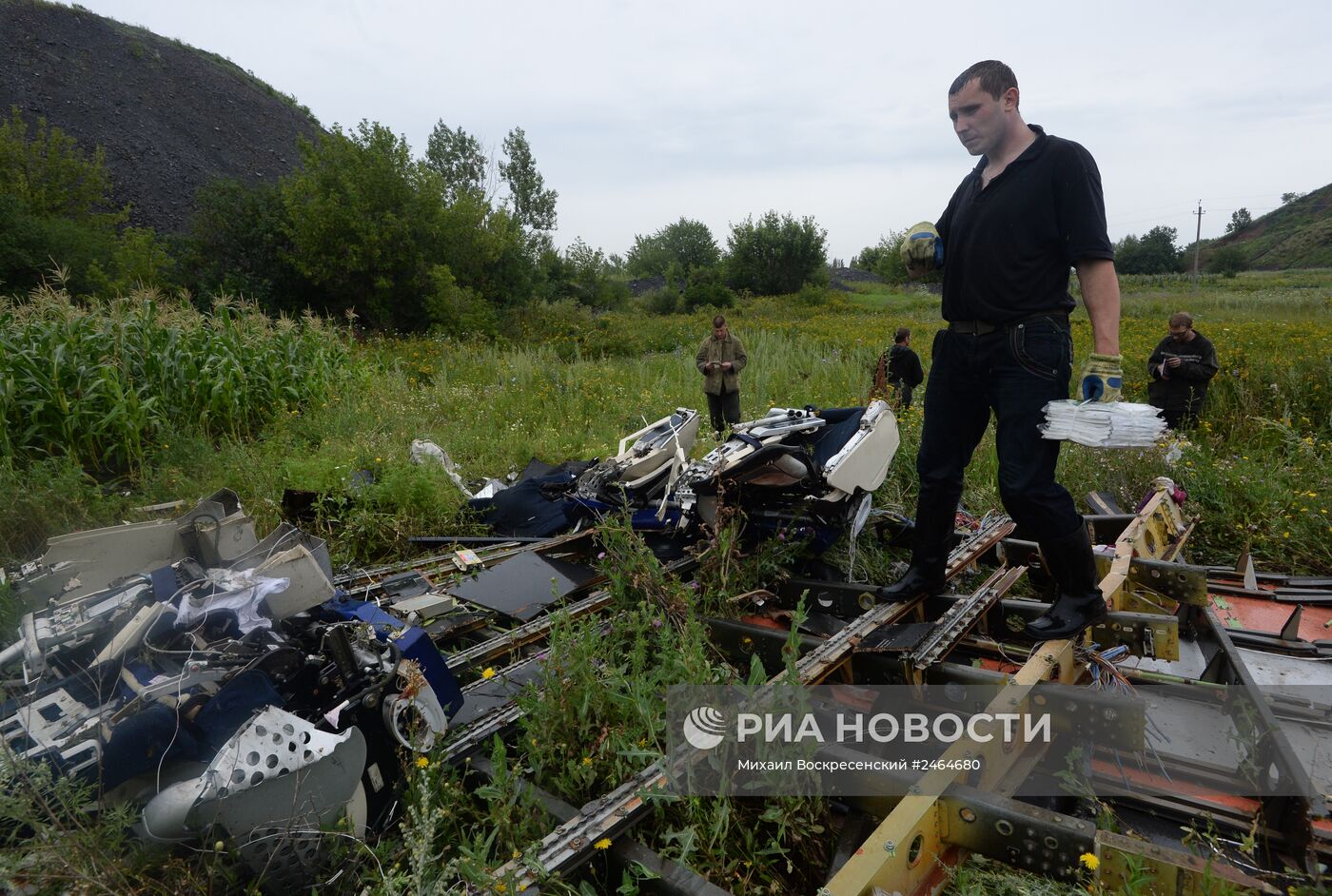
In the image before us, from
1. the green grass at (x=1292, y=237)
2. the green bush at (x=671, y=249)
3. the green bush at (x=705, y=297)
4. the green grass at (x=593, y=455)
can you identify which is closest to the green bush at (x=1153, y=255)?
the green grass at (x=1292, y=237)

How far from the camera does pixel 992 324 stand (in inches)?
115

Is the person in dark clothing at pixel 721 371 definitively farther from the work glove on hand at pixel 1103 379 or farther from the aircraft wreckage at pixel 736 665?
the work glove on hand at pixel 1103 379

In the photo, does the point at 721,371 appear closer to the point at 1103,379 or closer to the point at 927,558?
the point at 927,558

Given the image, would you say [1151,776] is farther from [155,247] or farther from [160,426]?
[155,247]

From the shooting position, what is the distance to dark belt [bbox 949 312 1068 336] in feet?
9.25

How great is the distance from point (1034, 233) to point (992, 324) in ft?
1.25

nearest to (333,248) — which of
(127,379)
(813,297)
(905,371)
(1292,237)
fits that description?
(127,379)

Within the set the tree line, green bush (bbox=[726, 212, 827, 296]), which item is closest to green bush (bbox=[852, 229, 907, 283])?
green bush (bbox=[726, 212, 827, 296])

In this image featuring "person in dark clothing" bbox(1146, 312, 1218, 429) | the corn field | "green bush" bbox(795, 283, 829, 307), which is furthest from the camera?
"green bush" bbox(795, 283, 829, 307)

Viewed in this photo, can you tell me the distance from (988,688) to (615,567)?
167 cm

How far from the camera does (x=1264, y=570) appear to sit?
440cm

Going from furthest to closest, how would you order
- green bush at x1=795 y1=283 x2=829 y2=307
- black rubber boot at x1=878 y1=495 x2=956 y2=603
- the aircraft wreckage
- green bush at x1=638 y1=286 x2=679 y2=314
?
green bush at x1=638 y1=286 x2=679 y2=314
green bush at x1=795 y1=283 x2=829 y2=307
black rubber boot at x1=878 y1=495 x2=956 y2=603
the aircraft wreckage

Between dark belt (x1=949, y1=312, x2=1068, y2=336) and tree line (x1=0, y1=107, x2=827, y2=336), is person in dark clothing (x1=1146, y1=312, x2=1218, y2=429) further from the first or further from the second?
tree line (x1=0, y1=107, x2=827, y2=336)

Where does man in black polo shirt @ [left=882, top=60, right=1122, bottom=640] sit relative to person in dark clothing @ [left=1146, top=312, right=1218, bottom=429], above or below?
above
